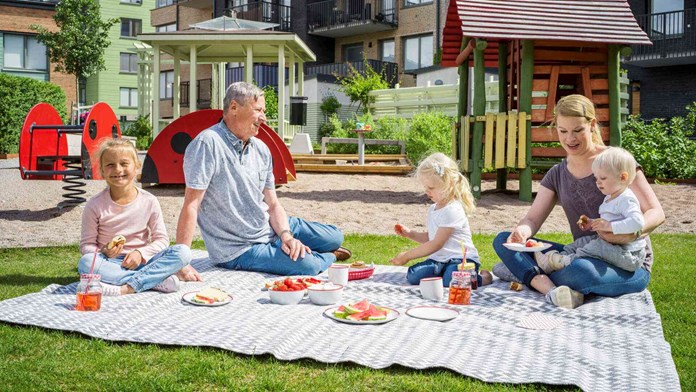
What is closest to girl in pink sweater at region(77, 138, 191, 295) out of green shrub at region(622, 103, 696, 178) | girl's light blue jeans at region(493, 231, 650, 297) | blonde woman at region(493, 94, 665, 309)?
blonde woman at region(493, 94, 665, 309)

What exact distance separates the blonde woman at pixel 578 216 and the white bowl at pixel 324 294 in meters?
1.32

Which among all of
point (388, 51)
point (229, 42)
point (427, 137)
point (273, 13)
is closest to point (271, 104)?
point (388, 51)

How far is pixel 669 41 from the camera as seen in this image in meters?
25.7

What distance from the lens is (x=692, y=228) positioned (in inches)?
363

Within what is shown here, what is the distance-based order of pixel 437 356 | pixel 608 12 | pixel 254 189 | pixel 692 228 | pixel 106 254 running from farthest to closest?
pixel 608 12 → pixel 692 228 → pixel 254 189 → pixel 106 254 → pixel 437 356

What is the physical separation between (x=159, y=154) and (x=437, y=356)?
9.40 m

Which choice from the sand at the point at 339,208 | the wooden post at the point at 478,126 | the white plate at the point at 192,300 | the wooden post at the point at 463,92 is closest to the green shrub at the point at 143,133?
the sand at the point at 339,208

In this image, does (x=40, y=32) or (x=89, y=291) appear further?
(x=40, y=32)

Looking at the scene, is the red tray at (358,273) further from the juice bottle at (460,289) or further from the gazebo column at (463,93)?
the gazebo column at (463,93)

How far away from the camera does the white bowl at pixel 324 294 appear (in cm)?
459

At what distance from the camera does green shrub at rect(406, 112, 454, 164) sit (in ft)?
58.5

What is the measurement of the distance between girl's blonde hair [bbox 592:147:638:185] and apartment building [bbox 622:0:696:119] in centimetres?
2285

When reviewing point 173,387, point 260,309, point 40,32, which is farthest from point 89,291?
point 40,32

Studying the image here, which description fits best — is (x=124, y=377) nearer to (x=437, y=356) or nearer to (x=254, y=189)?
(x=437, y=356)
